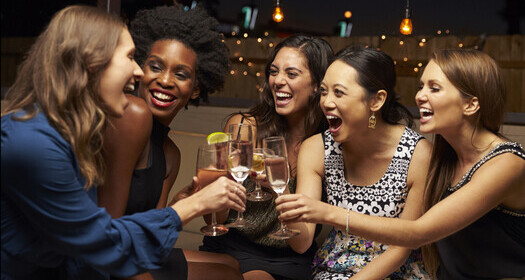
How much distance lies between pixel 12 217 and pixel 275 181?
0.75 m

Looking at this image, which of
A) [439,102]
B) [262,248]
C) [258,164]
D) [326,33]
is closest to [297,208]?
[258,164]

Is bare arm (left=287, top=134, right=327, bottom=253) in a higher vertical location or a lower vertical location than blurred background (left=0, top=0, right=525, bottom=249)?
lower

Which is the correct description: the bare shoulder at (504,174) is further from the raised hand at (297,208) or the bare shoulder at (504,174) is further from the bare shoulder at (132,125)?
the bare shoulder at (132,125)

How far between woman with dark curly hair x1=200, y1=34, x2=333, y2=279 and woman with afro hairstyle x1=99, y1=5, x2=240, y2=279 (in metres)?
0.22

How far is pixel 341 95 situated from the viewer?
6.76 ft

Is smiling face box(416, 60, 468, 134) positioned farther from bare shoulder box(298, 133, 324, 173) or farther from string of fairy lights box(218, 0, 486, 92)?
string of fairy lights box(218, 0, 486, 92)

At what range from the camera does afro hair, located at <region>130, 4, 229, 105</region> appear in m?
2.18

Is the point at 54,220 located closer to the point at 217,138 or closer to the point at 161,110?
the point at 217,138

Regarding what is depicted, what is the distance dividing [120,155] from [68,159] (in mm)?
416

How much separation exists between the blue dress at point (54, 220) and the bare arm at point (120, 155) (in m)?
0.25

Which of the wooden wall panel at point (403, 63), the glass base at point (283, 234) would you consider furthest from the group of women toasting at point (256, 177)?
the wooden wall panel at point (403, 63)

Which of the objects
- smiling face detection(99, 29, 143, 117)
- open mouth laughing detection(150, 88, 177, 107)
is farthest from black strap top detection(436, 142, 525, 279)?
smiling face detection(99, 29, 143, 117)

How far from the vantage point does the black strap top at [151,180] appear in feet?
6.12

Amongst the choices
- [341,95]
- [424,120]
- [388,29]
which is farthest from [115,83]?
[388,29]
